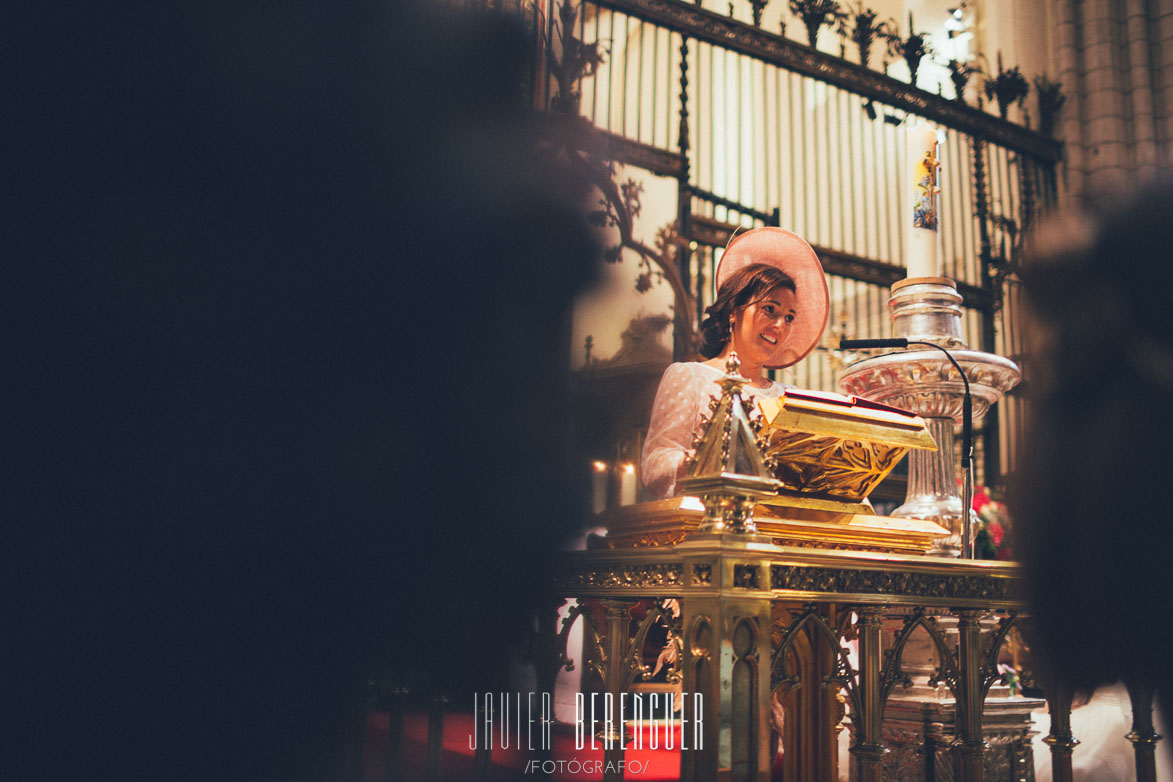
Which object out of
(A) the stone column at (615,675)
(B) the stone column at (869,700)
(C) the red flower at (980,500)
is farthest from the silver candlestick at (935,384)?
(C) the red flower at (980,500)

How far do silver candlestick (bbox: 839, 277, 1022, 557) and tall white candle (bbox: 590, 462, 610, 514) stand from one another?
83 centimetres

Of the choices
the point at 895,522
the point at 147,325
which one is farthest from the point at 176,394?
the point at 895,522

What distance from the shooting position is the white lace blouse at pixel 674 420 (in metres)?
1.48

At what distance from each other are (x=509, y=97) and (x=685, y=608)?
2.28ft

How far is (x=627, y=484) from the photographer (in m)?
2.36

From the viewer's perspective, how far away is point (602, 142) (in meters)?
2.54

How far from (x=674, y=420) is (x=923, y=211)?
72 cm

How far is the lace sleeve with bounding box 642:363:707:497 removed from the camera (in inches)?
58.2

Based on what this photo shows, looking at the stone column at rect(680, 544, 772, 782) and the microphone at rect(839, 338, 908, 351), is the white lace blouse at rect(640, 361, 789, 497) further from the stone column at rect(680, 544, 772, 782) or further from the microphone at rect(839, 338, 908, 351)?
the stone column at rect(680, 544, 772, 782)

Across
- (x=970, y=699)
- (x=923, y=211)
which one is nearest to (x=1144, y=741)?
(x=970, y=699)

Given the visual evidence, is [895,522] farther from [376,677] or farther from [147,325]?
[147,325]

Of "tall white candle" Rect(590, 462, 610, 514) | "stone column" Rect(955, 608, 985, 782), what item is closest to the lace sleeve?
"stone column" Rect(955, 608, 985, 782)

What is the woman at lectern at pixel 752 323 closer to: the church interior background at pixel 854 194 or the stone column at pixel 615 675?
the church interior background at pixel 854 194

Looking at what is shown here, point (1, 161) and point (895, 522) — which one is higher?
point (1, 161)
